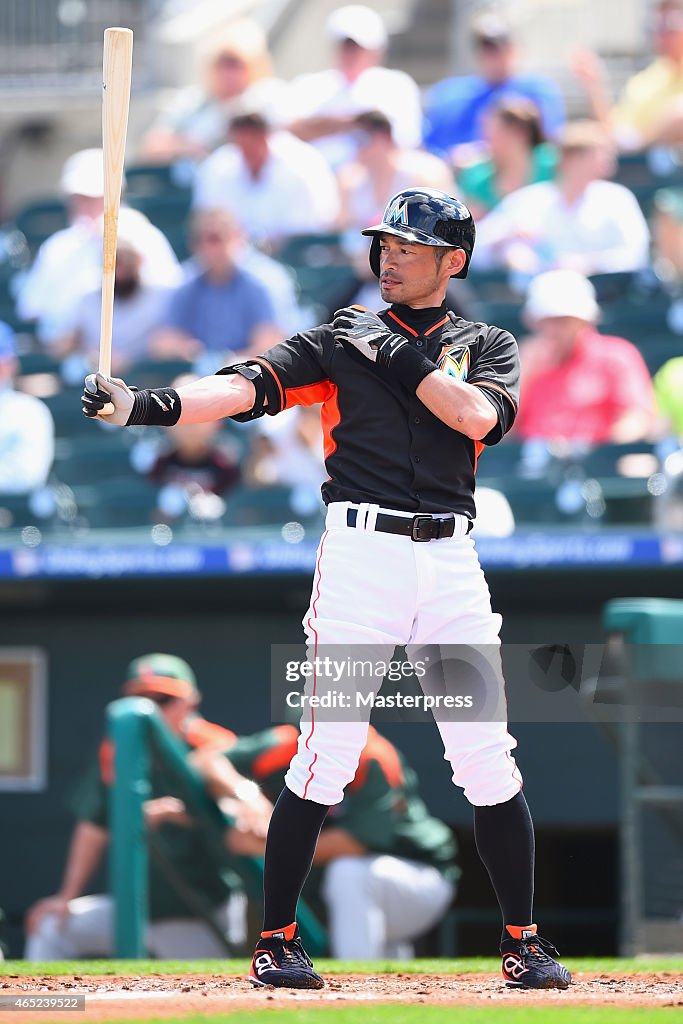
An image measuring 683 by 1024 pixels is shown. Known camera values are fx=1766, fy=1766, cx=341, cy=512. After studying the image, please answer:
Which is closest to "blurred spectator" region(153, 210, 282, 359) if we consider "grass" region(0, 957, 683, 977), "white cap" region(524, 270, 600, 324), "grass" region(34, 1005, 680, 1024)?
"white cap" region(524, 270, 600, 324)

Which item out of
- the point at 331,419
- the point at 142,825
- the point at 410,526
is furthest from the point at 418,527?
the point at 142,825

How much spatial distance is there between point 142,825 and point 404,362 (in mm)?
3407

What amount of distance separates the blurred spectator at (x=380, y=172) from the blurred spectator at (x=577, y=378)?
4.71ft

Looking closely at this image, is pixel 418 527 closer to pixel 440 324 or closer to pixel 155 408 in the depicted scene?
pixel 440 324

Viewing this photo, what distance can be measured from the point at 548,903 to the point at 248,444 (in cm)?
242

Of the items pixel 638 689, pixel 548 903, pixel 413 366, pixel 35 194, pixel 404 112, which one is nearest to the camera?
pixel 413 366

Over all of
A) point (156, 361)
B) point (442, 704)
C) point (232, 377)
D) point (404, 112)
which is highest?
→ point (404, 112)

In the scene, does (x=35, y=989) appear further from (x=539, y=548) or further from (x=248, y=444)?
(x=248, y=444)

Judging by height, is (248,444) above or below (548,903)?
above

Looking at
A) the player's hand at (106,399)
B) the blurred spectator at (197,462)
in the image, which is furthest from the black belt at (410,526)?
the blurred spectator at (197,462)

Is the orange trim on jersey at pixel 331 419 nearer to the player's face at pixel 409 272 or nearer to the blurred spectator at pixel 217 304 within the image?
the player's face at pixel 409 272

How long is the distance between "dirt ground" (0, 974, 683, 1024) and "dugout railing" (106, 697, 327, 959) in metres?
2.32

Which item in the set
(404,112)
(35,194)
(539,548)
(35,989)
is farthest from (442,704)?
(35,194)

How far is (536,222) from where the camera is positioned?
8.97 m
